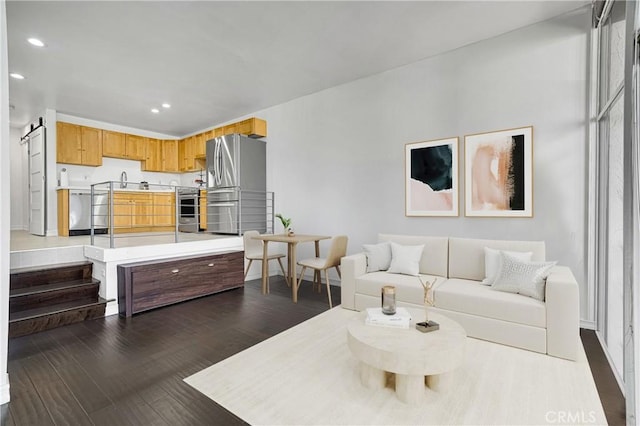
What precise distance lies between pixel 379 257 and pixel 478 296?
1.17 meters

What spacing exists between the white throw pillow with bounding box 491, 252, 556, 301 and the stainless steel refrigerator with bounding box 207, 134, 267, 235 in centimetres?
383

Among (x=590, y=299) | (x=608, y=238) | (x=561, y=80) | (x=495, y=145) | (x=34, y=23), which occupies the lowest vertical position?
(x=590, y=299)

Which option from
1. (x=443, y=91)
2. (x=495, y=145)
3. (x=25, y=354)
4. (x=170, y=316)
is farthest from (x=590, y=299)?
(x=25, y=354)

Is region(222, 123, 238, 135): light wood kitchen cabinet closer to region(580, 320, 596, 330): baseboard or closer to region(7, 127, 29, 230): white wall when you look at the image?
region(7, 127, 29, 230): white wall

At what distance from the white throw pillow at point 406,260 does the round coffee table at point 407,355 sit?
4.18 feet

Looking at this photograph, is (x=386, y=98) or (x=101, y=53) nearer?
(x=101, y=53)

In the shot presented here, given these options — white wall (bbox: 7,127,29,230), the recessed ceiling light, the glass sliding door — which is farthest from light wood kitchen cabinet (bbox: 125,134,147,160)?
the glass sliding door

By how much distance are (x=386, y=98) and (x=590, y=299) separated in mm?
3204

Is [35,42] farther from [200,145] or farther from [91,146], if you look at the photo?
[200,145]

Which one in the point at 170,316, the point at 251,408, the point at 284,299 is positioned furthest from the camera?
the point at 284,299

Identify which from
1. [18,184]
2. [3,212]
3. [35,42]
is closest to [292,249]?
[3,212]

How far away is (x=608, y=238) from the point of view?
268 centimetres

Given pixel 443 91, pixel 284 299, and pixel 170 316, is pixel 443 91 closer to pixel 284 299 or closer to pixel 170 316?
pixel 284 299

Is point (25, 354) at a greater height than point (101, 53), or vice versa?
point (101, 53)
